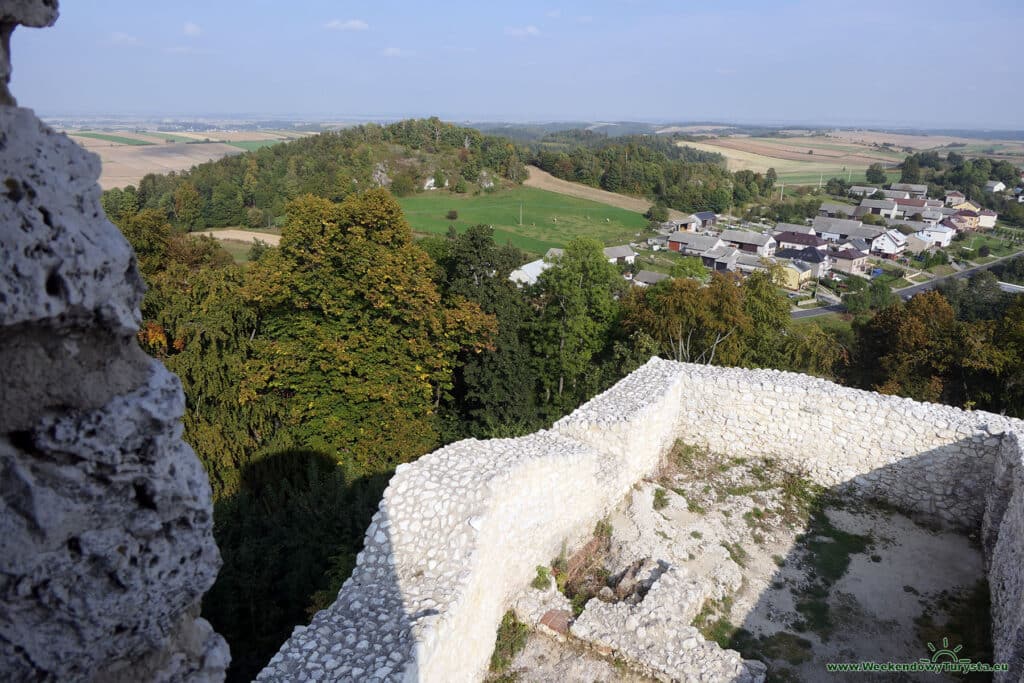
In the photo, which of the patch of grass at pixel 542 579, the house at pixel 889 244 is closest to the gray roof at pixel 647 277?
the house at pixel 889 244

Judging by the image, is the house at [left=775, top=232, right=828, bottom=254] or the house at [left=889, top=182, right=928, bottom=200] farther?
the house at [left=889, top=182, right=928, bottom=200]

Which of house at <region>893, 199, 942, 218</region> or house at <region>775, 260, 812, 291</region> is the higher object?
house at <region>893, 199, 942, 218</region>

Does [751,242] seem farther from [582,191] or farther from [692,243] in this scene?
[582,191]

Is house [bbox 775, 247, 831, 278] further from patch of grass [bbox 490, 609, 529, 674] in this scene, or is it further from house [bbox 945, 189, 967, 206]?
patch of grass [bbox 490, 609, 529, 674]

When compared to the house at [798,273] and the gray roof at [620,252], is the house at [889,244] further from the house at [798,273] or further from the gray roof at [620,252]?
the gray roof at [620,252]

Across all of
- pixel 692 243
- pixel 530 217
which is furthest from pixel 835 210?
pixel 530 217

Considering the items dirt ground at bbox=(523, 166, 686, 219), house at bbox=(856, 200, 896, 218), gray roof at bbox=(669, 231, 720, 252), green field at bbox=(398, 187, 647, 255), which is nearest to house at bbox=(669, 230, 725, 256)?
gray roof at bbox=(669, 231, 720, 252)
